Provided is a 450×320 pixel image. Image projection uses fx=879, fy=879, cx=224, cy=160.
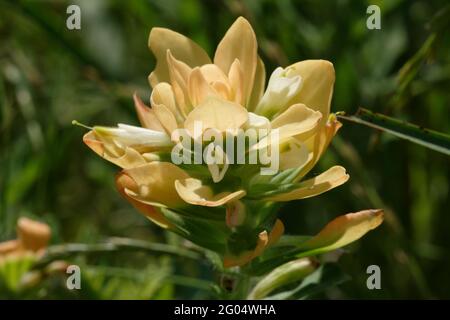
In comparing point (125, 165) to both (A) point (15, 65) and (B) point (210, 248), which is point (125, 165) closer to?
(B) point (210, 248)

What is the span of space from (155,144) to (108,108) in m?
0.79

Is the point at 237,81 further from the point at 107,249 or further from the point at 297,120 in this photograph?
the point at 107,249

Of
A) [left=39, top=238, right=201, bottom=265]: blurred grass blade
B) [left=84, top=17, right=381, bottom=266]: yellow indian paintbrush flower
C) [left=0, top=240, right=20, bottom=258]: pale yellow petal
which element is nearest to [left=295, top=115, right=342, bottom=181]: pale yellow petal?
[left=84, top=17, right=381, bottom=266]: yellow indian paintbrush flower

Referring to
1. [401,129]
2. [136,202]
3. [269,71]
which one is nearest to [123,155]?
[136,202]

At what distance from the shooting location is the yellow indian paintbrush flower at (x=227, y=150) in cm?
72

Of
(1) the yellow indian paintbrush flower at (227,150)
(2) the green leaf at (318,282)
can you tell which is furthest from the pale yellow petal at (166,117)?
(2) the green leaf at (318,282)

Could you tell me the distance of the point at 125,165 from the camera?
735 mm

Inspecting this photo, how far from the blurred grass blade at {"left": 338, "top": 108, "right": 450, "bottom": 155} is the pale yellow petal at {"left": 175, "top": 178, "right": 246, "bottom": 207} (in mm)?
143

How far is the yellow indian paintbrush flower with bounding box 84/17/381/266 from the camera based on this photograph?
28.2 inches

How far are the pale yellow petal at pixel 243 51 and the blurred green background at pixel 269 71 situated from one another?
32 cm

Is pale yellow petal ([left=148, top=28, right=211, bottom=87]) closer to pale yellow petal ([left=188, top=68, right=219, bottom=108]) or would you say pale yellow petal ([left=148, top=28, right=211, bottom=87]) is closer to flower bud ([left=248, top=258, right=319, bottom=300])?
pale yellow petal ([left=188, top=68, right=219, bottom=108])

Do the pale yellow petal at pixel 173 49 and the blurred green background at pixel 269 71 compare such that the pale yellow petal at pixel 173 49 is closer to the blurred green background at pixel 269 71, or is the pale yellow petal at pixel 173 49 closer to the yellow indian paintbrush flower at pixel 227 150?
the yellow indian paintbrush flower at pixel 227 150

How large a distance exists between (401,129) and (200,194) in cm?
20
